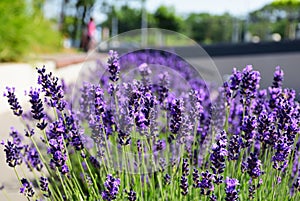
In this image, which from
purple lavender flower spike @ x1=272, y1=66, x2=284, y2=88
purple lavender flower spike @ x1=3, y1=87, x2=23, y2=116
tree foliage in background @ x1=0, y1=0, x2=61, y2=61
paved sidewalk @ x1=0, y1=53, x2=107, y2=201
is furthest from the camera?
tree foliage in background @ x1=0, y1=0, x2=61, y2=61

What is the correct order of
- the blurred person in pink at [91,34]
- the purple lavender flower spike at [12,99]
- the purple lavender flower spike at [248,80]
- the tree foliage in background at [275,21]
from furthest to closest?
the blurred person in pink at [91,34], the tree foliage in background at [275,21], the purple lavender flower spike at [248,80], the purple lavender flower spike at [12,99]

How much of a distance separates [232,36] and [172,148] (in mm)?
21010

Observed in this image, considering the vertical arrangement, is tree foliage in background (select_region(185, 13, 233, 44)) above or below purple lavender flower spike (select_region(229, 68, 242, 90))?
above

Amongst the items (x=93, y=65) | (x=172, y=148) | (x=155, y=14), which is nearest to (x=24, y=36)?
(x=93, y=65)

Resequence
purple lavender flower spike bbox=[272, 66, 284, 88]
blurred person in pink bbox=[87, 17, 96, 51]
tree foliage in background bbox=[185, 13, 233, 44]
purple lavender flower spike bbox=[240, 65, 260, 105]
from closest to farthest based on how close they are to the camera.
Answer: purple lavender flower spike bbox=[240, 65, 260, 105] → purple lavender flower spike bbox=[272, 66, 284, 88] → blurred person in pink bbox=[87, 17, 96, 51] → tree foliage in background bbox=[185, 13, 233, 44]

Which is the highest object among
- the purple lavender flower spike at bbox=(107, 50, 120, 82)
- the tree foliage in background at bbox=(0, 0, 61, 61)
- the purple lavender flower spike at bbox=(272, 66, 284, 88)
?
the tree foliage in background at bbox=(0, 0, 61, 61)

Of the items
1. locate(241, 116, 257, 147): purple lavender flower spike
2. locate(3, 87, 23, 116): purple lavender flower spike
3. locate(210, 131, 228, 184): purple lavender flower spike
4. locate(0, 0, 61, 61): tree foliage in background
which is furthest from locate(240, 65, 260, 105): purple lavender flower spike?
locate(0, 0, 61, 61): tree foliage in background

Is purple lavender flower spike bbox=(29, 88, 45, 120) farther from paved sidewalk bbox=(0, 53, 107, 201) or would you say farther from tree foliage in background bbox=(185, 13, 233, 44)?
tree foliage in background bbox=(185, 13, 233, 44)

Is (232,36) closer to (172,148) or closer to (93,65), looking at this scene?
(93,65)

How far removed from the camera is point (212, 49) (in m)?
20.8

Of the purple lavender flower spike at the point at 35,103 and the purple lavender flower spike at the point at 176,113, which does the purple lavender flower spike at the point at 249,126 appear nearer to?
the purple lavender flower spike at the point at 176,113

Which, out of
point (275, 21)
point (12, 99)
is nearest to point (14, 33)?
point (12, 99)

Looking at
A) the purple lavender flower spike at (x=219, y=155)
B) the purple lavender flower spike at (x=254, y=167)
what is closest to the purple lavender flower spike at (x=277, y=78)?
the purple lavender flower spike at (x=254, y=167)

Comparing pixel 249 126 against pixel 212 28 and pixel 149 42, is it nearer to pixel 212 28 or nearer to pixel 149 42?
pixel 212 28
